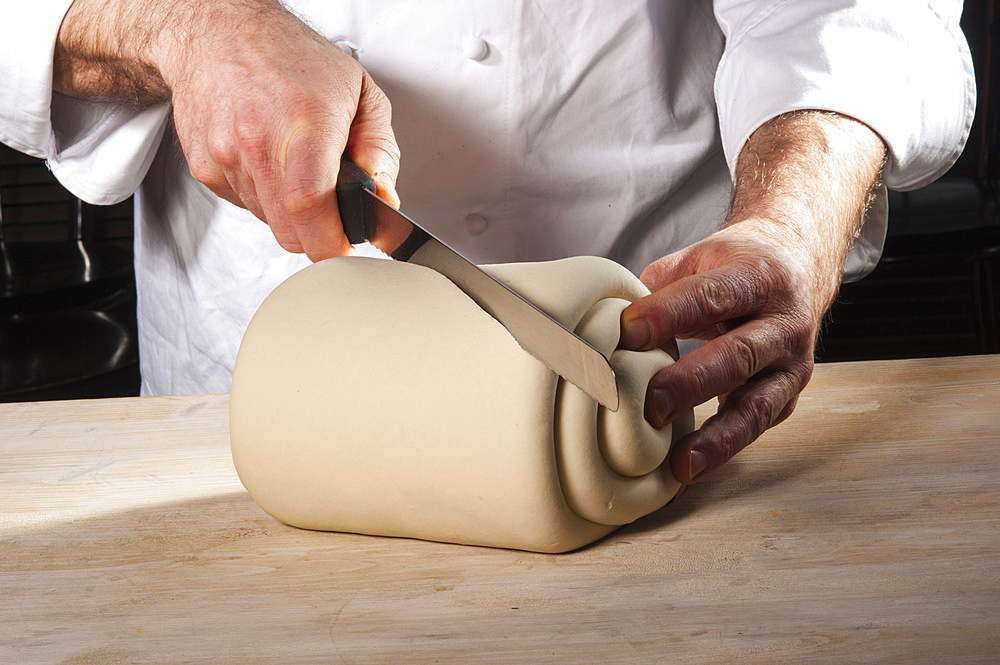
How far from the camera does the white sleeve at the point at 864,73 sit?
1.02 m

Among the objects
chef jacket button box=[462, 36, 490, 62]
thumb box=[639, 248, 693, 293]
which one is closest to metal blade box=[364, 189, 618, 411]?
thumb box=[639, 248, 693, 293]

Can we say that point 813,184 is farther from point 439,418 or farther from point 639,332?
point 439,418

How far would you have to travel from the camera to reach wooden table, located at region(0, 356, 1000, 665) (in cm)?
60

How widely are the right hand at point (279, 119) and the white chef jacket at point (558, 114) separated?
0.80 feet

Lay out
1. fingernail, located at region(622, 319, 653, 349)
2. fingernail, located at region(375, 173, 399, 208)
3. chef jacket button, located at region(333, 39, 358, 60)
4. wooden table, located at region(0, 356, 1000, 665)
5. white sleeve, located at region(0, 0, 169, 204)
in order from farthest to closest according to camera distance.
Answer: chef jacket button, located at region(333, 39, 358, 60), white sleeve, located at region(0, 0, 169, 204), fingernail, located at region(375, 173, 399, 208), fingernail, located at region(622, 319, 653, 349), wooden table, located at region(0, 356, 1000, 665)

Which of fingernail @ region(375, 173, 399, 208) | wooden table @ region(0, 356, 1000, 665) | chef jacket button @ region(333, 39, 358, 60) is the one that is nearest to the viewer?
wooden table @ region(0, 356, 1000, 665)

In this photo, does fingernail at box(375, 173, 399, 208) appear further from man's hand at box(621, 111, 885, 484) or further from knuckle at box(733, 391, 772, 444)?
knuckle at box(733, 391, 772, 444)

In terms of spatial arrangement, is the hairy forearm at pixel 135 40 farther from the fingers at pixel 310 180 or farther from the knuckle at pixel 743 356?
the knuckle at pixel 743 356

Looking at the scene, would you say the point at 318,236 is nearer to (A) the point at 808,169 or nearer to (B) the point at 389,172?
(B) the point at 389,172

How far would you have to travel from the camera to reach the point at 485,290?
0.68 m

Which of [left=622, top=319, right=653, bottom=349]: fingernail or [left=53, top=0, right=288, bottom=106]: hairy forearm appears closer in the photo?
[left=622, top=319, right=653, bottom=349]: fingernail

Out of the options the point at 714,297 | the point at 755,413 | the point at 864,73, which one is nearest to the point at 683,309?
the point at 714,297

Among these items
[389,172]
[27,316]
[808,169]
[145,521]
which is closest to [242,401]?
[145,521]

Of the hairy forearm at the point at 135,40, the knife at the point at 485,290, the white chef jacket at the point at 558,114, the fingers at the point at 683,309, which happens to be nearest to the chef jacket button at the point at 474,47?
the white chef jacket at the point at 558,114
